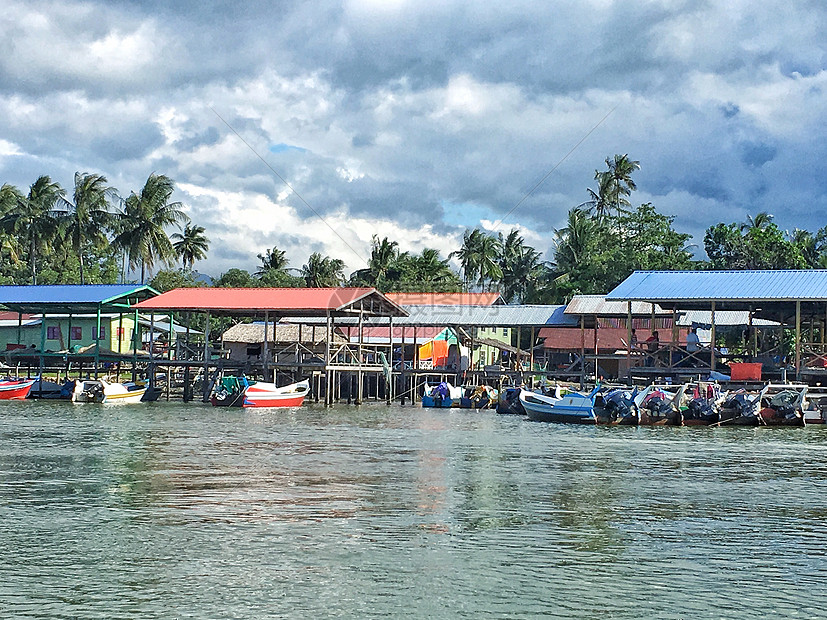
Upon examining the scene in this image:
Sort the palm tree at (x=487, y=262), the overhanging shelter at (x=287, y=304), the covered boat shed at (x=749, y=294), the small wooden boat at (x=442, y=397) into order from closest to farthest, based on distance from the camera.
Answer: the covered boat shed at (x=749, y=294) < the overhanging shelter at (x=287, y=304) < the small wooden boat at (x=442, y=397) < the palm tree at (x=487, y=262)

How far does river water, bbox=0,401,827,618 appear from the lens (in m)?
12.0

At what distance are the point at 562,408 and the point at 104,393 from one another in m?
20.9

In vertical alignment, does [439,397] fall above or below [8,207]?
below

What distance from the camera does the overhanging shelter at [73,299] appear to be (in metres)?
53.4

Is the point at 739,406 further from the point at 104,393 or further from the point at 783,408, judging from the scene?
the point at 104,393

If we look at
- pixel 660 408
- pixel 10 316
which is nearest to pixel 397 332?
pixel 660 408

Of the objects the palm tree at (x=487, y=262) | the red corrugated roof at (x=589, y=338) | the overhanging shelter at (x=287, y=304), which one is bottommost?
the red corrugated roof at (x=589, y=338)

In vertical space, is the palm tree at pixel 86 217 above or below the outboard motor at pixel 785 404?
above

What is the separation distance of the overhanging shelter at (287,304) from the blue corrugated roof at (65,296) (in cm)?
479

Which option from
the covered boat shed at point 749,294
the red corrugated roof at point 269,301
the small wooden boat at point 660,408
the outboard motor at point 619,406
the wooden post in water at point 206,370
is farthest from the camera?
the wooden post in water at point 206,370

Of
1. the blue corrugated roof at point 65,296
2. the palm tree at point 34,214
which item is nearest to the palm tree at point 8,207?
the palm tree at point 34,214

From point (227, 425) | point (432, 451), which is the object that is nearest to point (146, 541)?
point (432, 451)

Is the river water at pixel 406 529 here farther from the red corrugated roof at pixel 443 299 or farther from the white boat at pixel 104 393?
the red corrugated roof at pixel 443 299

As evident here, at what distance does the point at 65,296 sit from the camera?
54.5 meters
